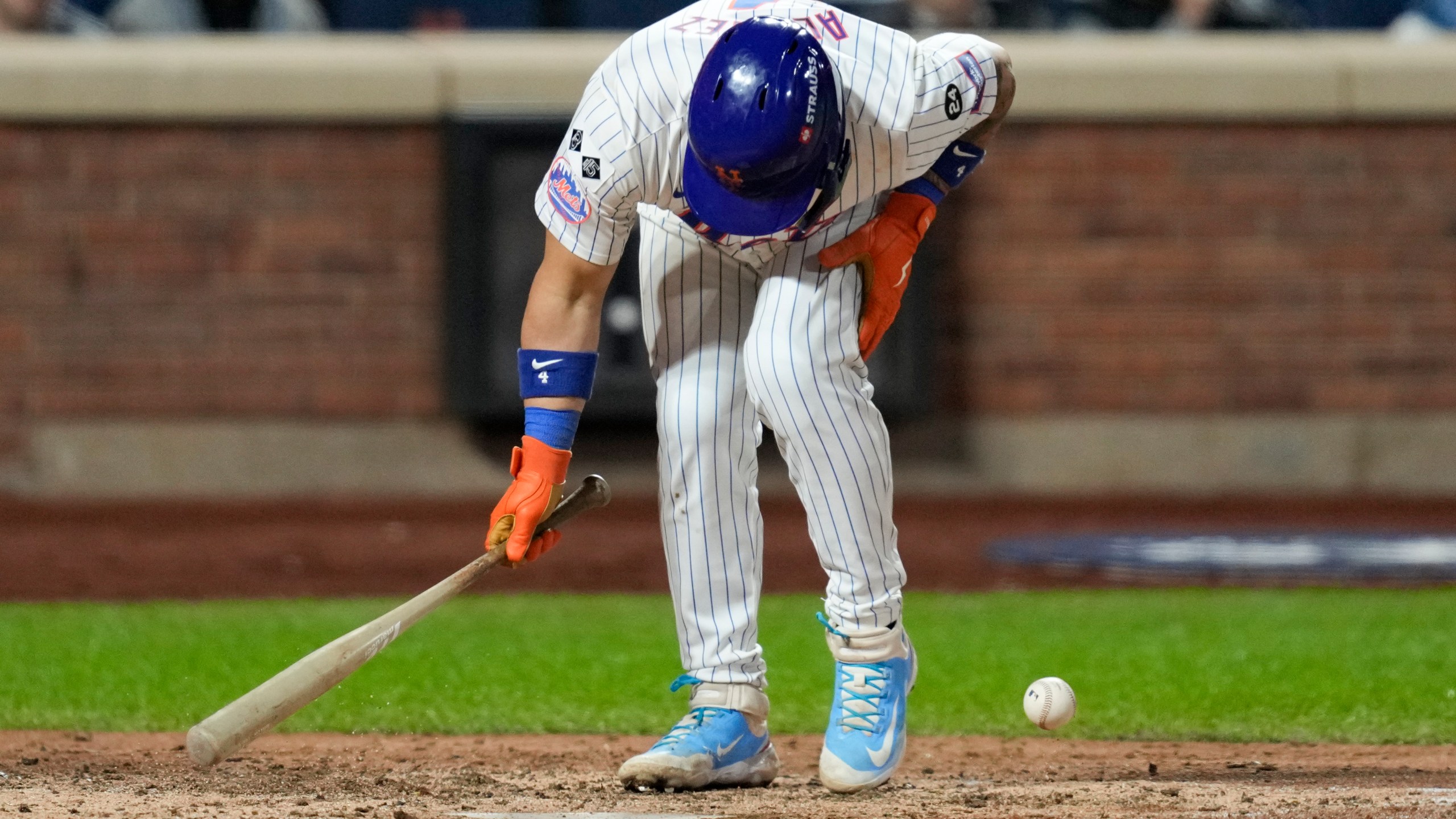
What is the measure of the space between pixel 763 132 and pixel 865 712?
1.20 metres

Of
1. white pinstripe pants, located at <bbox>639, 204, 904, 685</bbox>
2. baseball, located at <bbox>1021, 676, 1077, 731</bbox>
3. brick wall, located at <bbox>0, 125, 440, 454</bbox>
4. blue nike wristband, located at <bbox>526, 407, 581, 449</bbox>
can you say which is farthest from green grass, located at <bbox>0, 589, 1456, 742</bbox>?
brick wall, located at <bbox>0, 125, 440, 454</bbox>

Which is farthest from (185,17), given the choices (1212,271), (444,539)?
(1212,271)

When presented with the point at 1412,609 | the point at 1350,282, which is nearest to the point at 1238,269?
the point at 1350,282

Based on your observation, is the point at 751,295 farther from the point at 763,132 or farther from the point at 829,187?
the point at 763,132

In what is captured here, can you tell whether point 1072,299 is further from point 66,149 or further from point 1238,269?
point 66,149

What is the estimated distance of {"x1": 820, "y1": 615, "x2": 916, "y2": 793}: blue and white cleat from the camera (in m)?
3.76

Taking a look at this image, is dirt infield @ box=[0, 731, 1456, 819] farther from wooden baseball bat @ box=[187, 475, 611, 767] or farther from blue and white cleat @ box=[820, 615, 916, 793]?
wooden baseball bat @ box=[187, 475, 611, 767]

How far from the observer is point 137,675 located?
573 cm

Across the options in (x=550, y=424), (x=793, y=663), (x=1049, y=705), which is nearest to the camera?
(x=550, y=424)

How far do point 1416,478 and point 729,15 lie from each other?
8.18 metres

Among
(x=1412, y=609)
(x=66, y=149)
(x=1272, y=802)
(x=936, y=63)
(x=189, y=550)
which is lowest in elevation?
(x=189, y=550)

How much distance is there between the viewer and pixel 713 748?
12.9ft

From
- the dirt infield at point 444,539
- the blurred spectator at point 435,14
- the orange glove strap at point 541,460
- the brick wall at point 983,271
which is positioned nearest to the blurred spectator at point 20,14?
the brick wall at point 983,271

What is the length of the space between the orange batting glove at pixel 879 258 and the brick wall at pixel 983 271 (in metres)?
6.89
